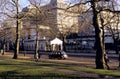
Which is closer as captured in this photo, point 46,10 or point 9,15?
point 9,15

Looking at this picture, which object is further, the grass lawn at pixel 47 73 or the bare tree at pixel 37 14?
the bare tree at pixel 37 14

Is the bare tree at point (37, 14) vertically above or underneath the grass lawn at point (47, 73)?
above

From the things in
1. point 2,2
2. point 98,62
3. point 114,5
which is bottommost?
point 98,62

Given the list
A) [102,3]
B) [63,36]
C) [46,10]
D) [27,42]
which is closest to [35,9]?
[46,10]

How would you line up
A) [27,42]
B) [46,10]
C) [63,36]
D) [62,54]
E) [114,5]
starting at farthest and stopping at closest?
[27,42]
[63,36]
[62,54]
[46,10]
[114,5]

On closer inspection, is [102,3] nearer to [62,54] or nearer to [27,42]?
[62,54]

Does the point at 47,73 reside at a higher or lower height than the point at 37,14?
lower

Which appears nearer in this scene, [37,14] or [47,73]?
[47,73]

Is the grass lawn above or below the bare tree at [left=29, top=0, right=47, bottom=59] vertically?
below

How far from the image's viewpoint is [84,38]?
360 feet

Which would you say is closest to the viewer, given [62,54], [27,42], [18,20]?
[18,20]

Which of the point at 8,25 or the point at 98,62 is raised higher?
the point at 8,25

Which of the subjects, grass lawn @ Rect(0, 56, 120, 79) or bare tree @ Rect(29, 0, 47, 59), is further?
bare tree @ Rect(29, 0, 47, 59)

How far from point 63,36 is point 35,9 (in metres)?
41.6
